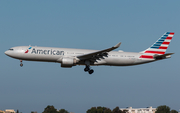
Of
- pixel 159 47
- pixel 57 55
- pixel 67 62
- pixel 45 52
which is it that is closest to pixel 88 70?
pixel 67 62

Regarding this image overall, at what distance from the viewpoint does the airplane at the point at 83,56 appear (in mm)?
45775

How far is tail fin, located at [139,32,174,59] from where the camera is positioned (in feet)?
167

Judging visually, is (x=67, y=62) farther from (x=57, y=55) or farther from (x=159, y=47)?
(x=159, y=47)

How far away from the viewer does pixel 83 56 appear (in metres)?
45.9

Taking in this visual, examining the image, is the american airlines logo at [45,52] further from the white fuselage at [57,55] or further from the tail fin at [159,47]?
the tail fin at [159,47]

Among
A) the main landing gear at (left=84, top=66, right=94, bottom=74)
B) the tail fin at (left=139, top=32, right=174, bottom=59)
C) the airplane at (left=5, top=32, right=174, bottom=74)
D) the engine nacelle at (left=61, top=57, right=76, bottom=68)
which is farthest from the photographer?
the tail fin at (left=139, top=32, right=174, bottom=59)

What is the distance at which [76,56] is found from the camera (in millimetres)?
46750

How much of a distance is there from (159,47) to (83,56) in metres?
15.4

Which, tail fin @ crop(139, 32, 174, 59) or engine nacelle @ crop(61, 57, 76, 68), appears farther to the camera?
tail fin @ crop(139, 32, 174, 59)

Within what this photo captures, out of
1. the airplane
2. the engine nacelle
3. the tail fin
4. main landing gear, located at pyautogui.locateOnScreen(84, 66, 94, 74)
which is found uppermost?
the tail fin

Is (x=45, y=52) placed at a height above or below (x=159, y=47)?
below

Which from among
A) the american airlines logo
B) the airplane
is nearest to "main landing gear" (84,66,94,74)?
the airplane

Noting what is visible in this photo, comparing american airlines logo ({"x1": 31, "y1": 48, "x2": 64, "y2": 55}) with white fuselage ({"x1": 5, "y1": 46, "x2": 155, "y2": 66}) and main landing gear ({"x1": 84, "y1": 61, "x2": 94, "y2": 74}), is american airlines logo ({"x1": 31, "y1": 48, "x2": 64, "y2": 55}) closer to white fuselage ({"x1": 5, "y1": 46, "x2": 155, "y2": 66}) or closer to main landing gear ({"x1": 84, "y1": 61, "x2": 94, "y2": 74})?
white fuselage ({"x1": 5, "y1": 46, "x2": 155, "y2": 66})

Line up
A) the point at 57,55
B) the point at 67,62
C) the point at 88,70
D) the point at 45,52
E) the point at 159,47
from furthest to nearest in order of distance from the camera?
1. the point at 159,47
2. the point at 88,70
3. the point at 57,55
4. the point at 45,52
5. the point at 67,62
